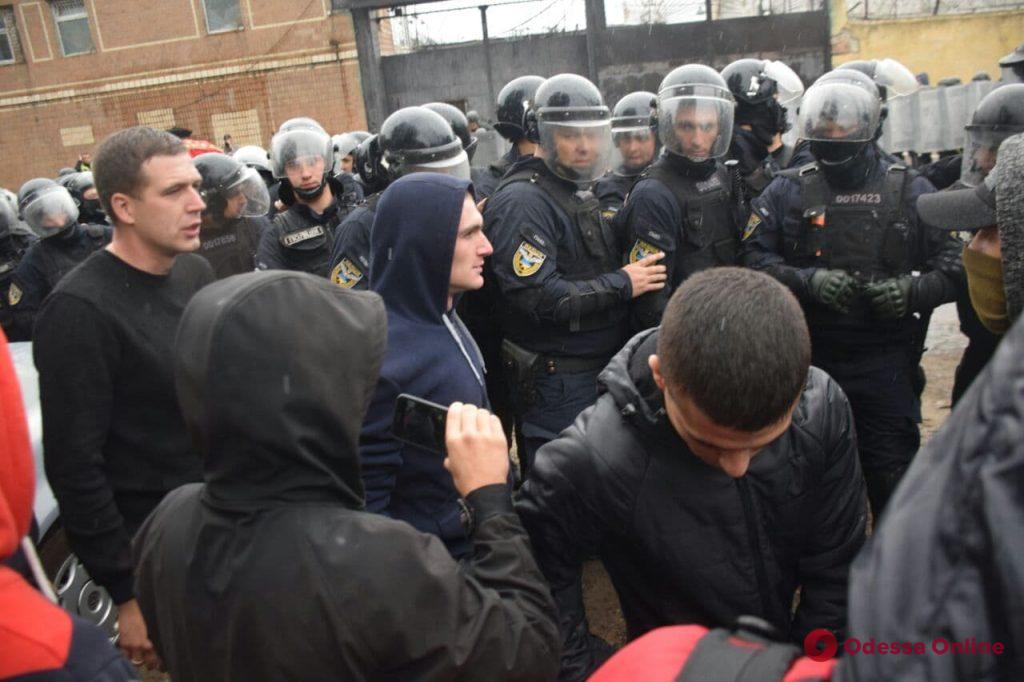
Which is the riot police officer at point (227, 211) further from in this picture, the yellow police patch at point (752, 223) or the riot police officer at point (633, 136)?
the yellow police patch at point (752, 223)

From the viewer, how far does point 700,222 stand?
157 inches

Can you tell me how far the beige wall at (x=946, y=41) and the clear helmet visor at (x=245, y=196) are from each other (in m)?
18.1

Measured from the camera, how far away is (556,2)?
18172mm

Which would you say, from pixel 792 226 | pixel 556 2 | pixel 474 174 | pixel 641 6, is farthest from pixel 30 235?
pixel 641 6

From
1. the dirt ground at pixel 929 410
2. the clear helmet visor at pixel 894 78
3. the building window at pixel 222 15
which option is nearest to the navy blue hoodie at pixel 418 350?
the dirt ground at pixel 929 410

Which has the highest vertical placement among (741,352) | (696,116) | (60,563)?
(696,116)

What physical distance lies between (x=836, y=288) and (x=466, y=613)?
8.94ft

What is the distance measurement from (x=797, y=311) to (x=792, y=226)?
247 cm

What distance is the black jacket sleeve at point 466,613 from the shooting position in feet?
3.95

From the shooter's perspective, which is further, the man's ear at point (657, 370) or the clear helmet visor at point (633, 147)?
the clear helmet visor at point (633, 147)

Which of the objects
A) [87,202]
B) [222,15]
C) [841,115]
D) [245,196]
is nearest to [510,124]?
[245,196]

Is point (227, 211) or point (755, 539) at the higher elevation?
point (227, 211)

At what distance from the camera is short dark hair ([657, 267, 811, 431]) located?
1382 millimetres

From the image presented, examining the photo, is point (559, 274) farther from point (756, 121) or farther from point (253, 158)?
point (253, 158)
